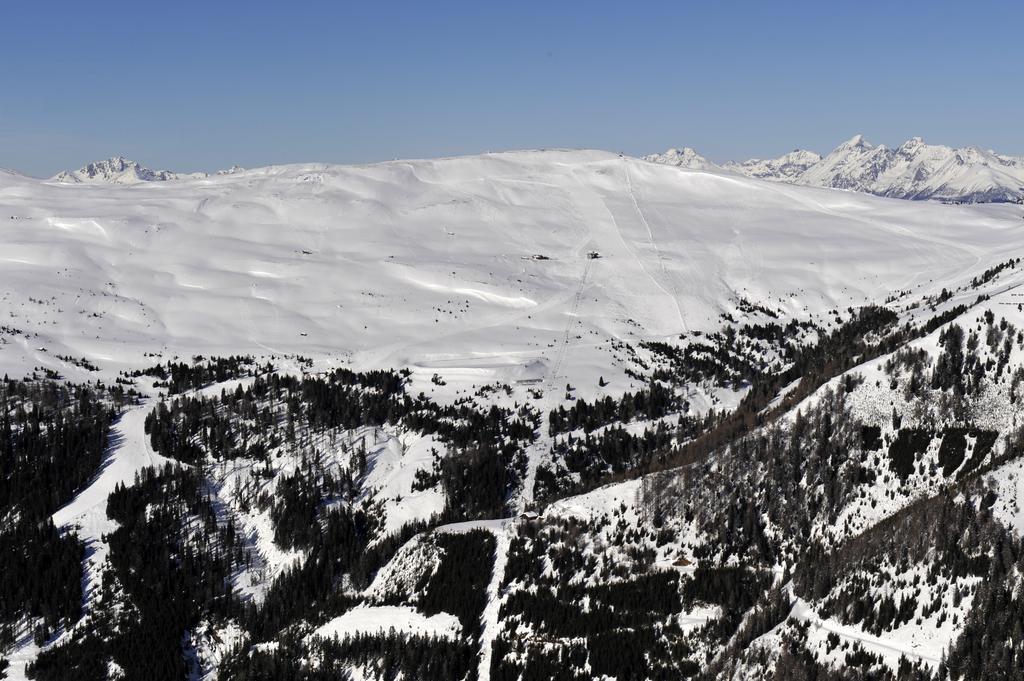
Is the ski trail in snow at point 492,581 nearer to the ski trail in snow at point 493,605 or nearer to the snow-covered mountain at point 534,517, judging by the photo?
the ski trail in snow at point 493,605

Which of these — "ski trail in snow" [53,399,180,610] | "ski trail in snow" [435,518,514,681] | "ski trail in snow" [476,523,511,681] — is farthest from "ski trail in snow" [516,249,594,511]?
"ski trail in snow" [53,399,180,610]

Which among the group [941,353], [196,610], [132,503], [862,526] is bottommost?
[196,610]

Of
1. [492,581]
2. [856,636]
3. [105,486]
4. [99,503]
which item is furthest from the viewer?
[105,486]

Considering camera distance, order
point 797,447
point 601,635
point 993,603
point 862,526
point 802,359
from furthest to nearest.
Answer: point 802,359
point 797,447
point 862,526
point 601,635
point 993,603

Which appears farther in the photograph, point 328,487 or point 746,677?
point 328,487

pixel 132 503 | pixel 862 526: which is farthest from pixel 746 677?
pixel 132 503

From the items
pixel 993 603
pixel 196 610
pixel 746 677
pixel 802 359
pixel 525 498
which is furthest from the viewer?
pixel 802 359

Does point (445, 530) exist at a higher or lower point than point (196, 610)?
higher

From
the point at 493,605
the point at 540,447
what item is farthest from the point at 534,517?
the point at 540,447

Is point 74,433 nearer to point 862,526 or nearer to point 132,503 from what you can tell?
point 132,503

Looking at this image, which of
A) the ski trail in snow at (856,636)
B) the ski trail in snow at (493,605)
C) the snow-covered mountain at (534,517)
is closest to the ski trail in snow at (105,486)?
the snow-covered mountain at (534,517)

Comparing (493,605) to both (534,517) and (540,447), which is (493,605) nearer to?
(534,517)
